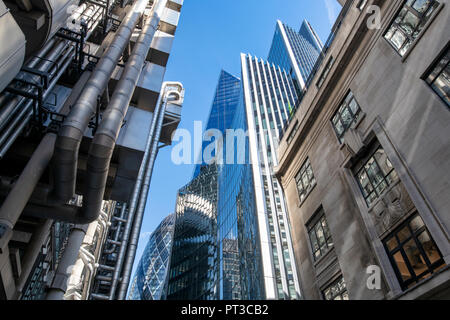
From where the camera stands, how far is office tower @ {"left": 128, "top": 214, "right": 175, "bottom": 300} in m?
116

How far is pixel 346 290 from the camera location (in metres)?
15.4

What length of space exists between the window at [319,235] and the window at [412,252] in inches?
184

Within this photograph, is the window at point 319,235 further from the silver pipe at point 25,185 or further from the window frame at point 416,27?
the silver pipe at point 25,185

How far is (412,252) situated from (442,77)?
7.49 metres

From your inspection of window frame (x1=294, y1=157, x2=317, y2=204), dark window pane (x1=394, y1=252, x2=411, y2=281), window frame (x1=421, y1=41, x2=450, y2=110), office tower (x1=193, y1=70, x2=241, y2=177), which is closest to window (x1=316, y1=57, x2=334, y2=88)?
window frame (x1=294, y1=157, x2=317, y2=204)

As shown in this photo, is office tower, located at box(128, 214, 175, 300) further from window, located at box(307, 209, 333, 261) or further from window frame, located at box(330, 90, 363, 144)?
window frame, located at box(330, 90, 363, 144)

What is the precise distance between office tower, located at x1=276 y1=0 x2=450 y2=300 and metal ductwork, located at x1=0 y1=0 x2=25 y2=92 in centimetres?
1441

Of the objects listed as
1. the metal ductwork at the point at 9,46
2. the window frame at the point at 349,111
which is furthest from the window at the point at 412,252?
the metal ductwork at the point at 9,46

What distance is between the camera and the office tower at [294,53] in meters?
116

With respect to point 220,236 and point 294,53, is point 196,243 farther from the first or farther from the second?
point 294,53

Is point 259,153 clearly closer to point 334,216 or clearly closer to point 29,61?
point 334,216
